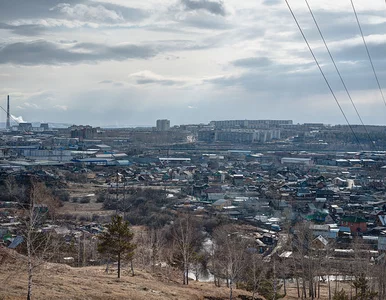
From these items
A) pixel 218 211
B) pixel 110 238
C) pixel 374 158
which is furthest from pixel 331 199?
pixel 374 158

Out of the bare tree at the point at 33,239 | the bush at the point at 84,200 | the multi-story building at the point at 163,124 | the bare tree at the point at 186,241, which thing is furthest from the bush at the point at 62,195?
the multi-story building at the point at 163,124

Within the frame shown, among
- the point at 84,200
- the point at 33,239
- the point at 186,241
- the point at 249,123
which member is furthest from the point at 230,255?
the point at 249,123

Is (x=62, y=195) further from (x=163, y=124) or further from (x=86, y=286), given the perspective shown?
(x=163, y=124)

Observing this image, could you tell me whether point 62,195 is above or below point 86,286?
below

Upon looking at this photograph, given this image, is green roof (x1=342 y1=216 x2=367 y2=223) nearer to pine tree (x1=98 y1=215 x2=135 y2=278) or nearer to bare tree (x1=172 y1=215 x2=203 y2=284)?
bare tree (x1=172 y1=215 x2=203 y2=284)

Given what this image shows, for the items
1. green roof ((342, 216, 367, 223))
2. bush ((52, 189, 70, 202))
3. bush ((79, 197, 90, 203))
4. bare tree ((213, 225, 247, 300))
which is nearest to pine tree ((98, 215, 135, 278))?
bare tree ((213, 225, 247, 300))

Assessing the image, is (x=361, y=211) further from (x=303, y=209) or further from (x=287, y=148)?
(x=287, y=148)

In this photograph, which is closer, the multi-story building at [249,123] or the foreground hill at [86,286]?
the foreground hill at [86,286]

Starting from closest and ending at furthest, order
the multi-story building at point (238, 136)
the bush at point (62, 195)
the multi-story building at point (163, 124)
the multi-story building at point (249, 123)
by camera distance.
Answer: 1. the bush at point (62, 195)
2. the multi-story building at point (238, 136)
3. the multi-story building at point (163, 124)
4. the multi-story building at point (249, 123)

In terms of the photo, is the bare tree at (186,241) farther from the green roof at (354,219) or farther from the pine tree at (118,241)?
the green roof at (354,219)
